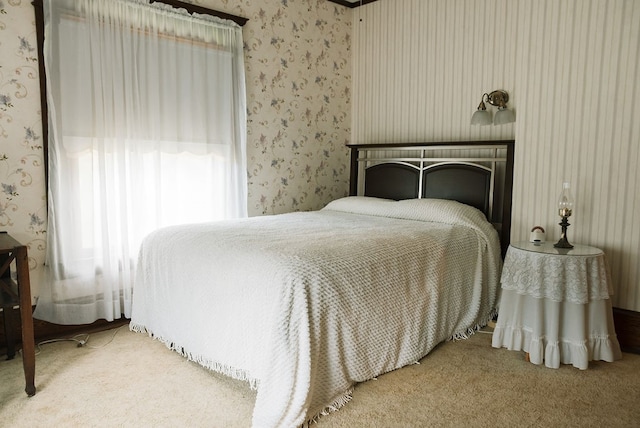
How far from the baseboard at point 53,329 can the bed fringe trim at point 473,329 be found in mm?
2160

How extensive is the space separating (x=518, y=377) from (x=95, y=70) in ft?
9.76

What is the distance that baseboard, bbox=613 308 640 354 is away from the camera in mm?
2670

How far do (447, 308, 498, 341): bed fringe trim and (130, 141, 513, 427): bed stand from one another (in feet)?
0.05

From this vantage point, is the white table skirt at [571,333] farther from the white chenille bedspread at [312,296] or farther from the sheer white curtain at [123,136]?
the sheer white curtain at [123,136]

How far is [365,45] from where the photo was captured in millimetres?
4398

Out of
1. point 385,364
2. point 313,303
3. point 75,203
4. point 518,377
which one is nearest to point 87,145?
point 75,203

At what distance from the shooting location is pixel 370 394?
2176 millimetres

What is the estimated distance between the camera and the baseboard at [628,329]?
2.67m

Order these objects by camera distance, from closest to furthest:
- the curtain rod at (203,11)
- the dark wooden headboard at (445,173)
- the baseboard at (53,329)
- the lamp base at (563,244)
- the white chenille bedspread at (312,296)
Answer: the white chenille bedspread at (312,296), the lamp base at (563,244), the baseboard at (53,329), the curtain rod at (203,11), the dark wooden headboard at (445,173)

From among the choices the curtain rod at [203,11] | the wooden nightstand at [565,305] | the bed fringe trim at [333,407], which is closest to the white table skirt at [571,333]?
the wooden nightstand at [565,305]

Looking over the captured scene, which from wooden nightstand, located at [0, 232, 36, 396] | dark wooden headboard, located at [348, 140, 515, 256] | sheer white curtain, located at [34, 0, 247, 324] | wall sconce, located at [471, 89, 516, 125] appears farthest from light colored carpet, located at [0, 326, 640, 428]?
wall sconce, located at [471, 89, 516, 125]

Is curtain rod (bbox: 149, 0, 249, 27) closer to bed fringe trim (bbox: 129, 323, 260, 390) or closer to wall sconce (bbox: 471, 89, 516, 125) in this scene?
wall sconce (bbox: 471, 89, 516, 125)

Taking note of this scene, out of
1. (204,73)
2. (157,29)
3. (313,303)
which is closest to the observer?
(313,303)

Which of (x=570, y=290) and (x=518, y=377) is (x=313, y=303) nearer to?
(x=518, y=377)
